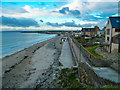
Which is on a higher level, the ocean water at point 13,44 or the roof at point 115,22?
the roof at point 115,22

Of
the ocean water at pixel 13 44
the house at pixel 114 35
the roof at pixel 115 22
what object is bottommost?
the ocean water at pixel 13 44

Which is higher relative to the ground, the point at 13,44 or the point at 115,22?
the point at 115,22

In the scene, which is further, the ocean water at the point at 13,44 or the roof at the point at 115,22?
the ocean water at the point at 13,44

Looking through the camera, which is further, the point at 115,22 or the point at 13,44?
the point at 13,44

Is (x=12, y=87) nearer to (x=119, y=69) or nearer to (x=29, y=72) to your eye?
(x=29, y=72)

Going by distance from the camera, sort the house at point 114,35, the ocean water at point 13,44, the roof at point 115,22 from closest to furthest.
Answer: the house at point 114,35
the roof at point 115,22
the ocean water at point 13,44

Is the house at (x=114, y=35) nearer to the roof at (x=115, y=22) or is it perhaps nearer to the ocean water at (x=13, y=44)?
the roof at (x=115, y=22)

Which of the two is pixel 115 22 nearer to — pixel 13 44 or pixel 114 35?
pixel 114 35

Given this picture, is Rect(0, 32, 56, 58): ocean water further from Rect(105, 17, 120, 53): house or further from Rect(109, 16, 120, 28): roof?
Rect(109, 16, 120, 28): roof

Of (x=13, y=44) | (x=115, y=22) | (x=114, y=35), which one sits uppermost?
(x=115, y=22)

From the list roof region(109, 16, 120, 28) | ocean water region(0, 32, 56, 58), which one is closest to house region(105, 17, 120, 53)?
roof region(109, 16, 120, 28)

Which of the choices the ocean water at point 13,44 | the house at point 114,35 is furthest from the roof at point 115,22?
the ocean water at point 13,44

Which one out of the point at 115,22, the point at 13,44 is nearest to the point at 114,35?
the point at 115,22

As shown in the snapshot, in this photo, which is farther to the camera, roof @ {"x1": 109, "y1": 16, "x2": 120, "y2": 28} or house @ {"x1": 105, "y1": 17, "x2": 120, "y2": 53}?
roof @ {"x1": 109, "y1": 16, "x2": 120, "y2": 28}
